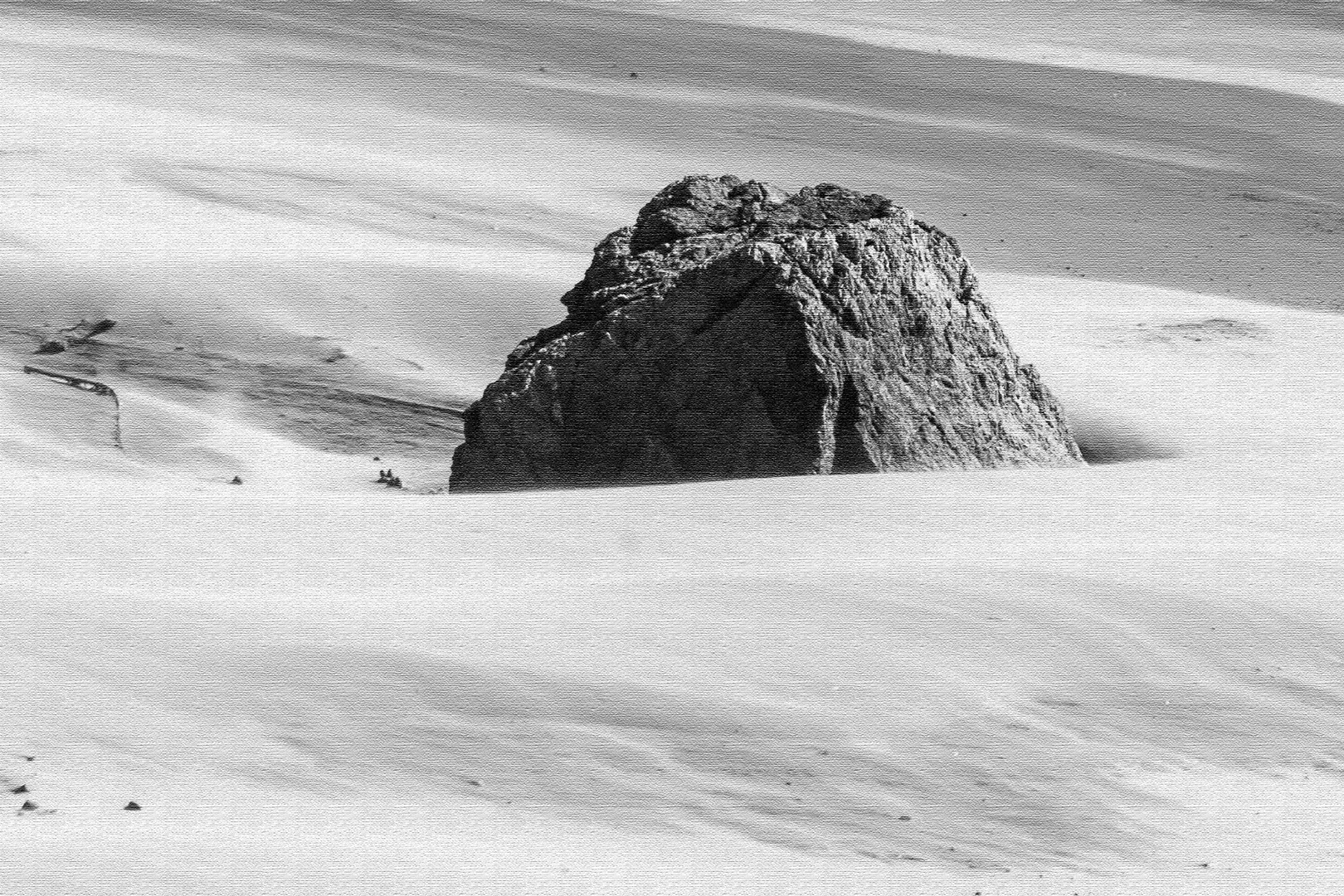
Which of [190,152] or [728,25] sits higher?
[728,25]

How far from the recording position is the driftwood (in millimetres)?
7378

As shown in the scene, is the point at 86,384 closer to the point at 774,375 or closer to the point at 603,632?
the point at 774,375

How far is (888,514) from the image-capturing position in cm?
516

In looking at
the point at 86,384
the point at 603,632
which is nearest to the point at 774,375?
the point at 603,632

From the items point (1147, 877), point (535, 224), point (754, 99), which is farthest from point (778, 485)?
point (754, 99)

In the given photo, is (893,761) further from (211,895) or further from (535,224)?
(535,224)

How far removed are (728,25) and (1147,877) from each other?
663 inches

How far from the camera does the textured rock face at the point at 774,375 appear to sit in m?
5.99

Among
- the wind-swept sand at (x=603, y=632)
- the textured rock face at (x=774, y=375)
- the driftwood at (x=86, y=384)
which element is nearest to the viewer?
the wind-swept sand at (x=603, y=632)

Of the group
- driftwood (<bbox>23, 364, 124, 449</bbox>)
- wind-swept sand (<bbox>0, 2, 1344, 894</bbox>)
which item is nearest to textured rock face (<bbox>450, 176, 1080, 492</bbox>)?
wind-swept sand (<bbox>0, 2, 1344, 894</bbox>)

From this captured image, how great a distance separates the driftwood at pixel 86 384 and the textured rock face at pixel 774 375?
172cm

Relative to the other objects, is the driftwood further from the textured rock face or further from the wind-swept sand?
the textured rock face

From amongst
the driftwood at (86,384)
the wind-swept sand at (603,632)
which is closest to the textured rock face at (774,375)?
the wind-swept sand at (603,632)

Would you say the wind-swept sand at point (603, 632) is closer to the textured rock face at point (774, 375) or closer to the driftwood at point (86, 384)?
the driftwood at point (86, 384)
